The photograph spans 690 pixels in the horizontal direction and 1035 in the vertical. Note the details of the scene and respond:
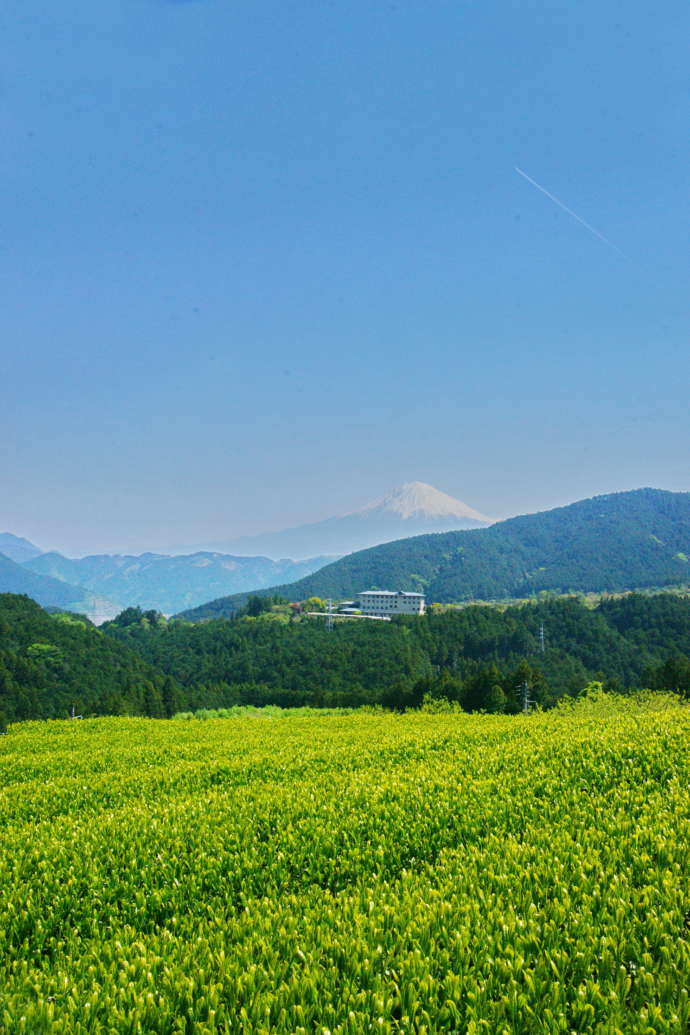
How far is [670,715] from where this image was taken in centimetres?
1379

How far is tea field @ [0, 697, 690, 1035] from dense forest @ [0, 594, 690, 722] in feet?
243

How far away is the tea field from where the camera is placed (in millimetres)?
4070

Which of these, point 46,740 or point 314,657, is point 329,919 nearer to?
point 46,740

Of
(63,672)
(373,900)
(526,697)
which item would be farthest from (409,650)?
(373,900)

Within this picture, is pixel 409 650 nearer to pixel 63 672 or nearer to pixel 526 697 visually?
pixel 526 697

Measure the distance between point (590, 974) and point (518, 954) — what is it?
534 millimetres

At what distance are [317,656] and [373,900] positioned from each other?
127 metres

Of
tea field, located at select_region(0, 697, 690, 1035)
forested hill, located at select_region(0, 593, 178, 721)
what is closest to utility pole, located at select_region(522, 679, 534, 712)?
tea field, located at select_region(0, 697, 690, 1035)

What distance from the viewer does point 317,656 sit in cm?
12900

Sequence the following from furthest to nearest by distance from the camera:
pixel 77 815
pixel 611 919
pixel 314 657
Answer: pixel 314 657, pixel 77 815, pixel 611 919

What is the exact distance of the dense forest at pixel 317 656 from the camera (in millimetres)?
102312

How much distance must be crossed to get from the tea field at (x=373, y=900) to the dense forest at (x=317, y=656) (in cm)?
7415

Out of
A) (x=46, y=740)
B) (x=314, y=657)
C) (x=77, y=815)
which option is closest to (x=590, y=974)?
(x=77, y=815)

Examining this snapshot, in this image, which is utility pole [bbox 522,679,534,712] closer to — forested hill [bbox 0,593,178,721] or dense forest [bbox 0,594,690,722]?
dense forest [bbox 0,594,690,722]
